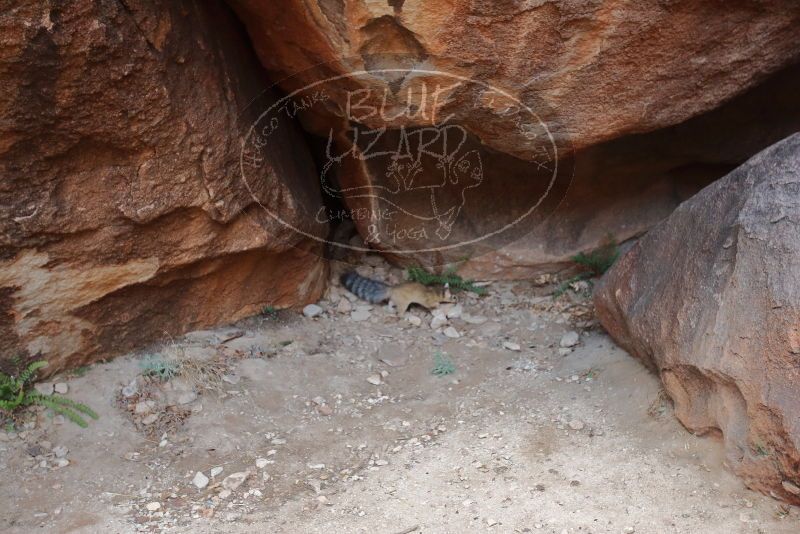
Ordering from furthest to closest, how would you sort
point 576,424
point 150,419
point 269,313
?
point 269,313 < point 150,419 < point 576,424

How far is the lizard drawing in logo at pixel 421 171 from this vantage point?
3.62 metres

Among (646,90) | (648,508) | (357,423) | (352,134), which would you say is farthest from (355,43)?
(648,508)

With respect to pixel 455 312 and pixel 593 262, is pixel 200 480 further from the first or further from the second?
pixel 593 262

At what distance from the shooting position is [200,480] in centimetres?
277

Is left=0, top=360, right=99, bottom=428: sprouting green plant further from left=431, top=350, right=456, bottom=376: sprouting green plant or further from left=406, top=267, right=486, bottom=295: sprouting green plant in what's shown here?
left=406, top=267, right=486, bottom=295: sprouting green plant

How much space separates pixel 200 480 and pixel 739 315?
6.05 feet

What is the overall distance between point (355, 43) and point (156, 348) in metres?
1.52

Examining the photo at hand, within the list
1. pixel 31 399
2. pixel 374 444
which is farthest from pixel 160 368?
pixel 374 444

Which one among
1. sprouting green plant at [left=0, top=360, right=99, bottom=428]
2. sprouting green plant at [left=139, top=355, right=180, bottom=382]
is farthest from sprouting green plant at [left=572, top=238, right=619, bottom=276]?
sprouting green plant at [left=0, top=360, right=99, bottom=428]

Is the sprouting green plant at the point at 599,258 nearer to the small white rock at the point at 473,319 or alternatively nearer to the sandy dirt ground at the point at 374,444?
the sandy dirt ground at the point at 374,444

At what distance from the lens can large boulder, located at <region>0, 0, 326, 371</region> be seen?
103 inches

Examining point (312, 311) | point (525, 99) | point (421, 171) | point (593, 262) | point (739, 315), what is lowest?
point (312, 311)

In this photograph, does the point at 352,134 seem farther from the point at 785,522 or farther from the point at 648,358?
the point at 785,522

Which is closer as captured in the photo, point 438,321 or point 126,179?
point 126,179
